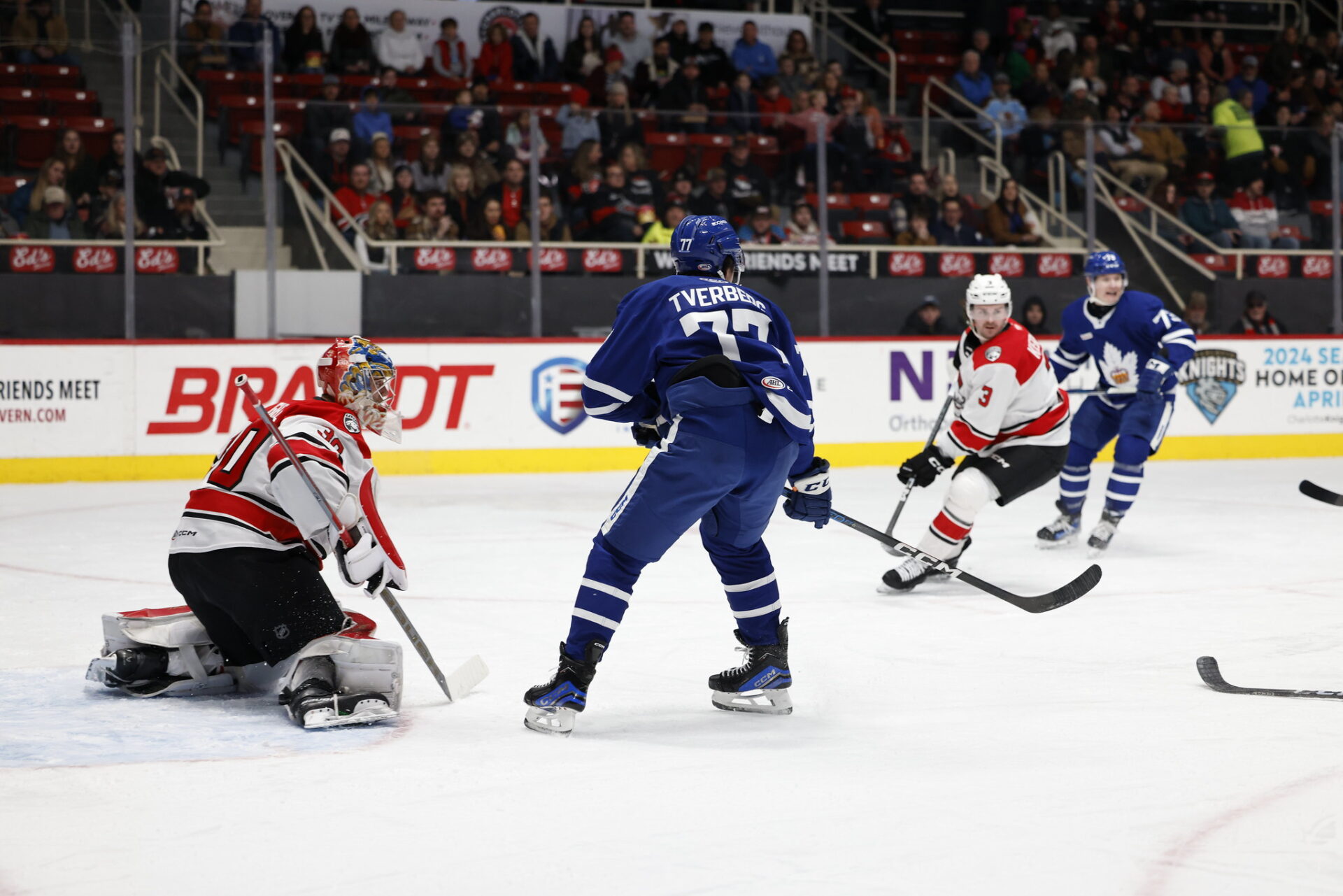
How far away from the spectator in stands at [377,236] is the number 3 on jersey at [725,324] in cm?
605

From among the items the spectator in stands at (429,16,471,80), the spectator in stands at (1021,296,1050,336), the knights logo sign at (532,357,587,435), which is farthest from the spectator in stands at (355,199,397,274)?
the spectator in stands at (1021,296,1050,336)

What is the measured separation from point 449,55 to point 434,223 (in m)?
3.14

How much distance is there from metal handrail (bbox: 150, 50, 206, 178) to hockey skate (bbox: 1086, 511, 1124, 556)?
217 inches

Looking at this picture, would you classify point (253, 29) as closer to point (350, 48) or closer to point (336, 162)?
point (350, 48)

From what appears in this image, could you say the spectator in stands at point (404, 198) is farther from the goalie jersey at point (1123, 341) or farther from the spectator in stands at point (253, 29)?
the goalie jersey at point (1123, 341)

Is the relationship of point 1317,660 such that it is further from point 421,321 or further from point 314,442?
point 421,321

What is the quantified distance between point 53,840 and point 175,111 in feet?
23.9

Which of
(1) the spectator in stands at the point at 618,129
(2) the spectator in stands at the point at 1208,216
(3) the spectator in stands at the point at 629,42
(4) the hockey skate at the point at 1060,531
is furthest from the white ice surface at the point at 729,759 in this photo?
(3) the spectator in stands at the point at 629,42

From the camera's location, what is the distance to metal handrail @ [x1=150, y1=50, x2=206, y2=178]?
8.73m

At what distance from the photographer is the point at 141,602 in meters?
4.82

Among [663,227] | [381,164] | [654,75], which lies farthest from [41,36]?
[654,75]

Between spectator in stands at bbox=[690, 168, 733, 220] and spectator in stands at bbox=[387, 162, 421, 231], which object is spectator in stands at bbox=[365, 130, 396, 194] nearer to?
spectator in stands at bbox=[387, 162, 421, 231]

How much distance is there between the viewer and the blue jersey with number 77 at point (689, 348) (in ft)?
10.5

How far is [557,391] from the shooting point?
922cm
